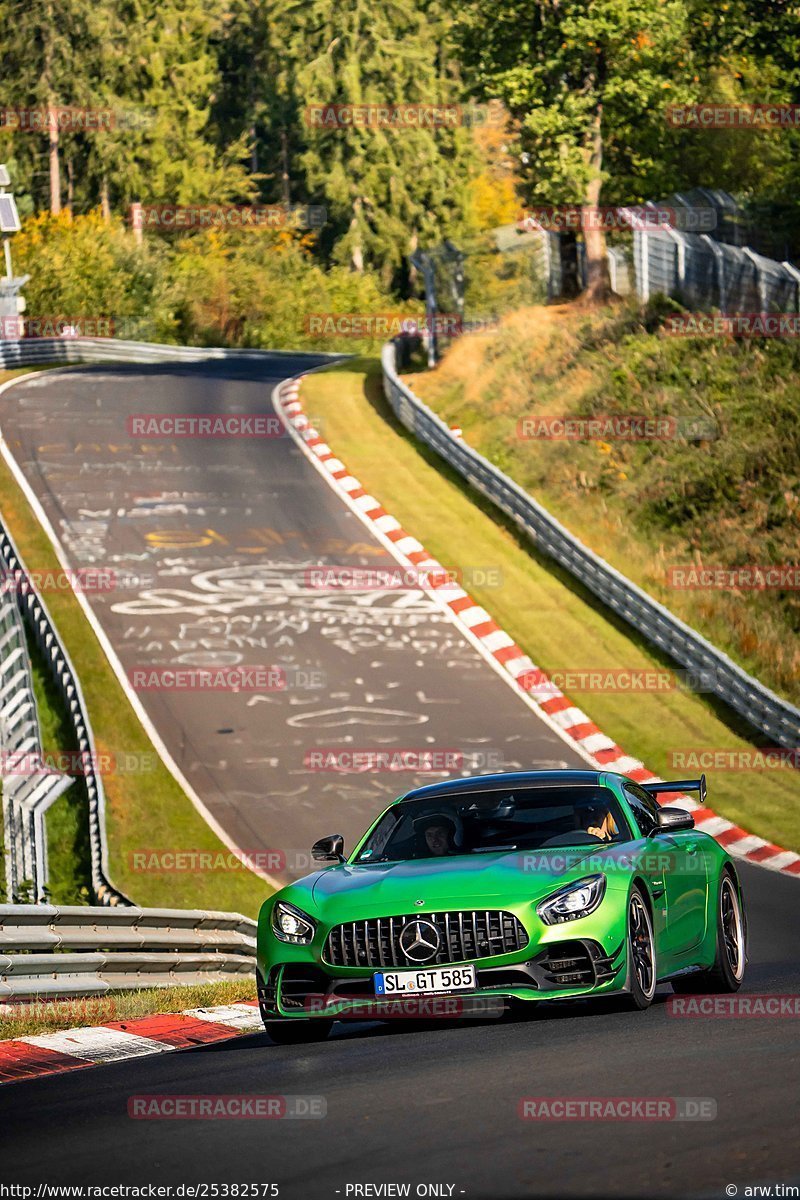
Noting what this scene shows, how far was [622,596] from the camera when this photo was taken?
2856 centimetres

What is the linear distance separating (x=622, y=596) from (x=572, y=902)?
1998cm

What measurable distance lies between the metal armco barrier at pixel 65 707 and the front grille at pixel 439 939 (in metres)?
8.59

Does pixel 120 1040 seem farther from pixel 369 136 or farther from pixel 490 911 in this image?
pixel 369 136

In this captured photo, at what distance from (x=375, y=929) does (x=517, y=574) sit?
2190cm

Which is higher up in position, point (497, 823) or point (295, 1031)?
point (497, 823)

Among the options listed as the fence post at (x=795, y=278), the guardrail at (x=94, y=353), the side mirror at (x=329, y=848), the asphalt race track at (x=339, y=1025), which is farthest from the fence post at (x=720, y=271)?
the side mirror at (x=329, y=848)

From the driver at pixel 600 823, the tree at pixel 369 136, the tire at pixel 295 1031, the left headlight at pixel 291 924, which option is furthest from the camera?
the tree at pixel 369 136

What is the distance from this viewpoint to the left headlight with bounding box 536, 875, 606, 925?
8781mm

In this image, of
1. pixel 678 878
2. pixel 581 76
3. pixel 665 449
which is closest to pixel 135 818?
pixel 678 878

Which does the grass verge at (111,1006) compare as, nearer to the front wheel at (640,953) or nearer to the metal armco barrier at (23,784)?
the front wheel at (640,953)

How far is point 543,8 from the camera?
4650 cm

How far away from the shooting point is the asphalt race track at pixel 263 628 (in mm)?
22484

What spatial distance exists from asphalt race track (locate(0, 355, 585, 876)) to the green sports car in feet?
33.1

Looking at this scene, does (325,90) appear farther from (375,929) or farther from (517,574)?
(375,929)
